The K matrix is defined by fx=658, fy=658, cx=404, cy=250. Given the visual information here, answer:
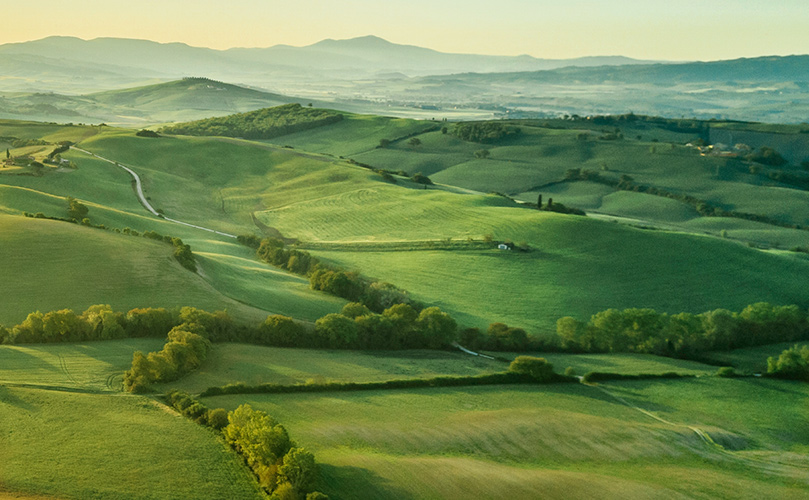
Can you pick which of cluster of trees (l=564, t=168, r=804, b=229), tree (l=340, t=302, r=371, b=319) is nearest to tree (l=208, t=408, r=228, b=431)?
tree (l=340, t=302, r=371, b=319)

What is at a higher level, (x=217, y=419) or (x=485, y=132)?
(x=485, y=132)

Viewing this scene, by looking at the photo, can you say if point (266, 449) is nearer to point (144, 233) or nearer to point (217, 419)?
point (217, 419)

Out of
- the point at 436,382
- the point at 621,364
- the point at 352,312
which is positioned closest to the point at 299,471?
the point at 436,382

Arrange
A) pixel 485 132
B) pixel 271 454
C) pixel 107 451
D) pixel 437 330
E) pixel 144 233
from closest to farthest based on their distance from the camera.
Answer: pixel 271 454, pixel 107 451, pixel 437 330, pixel 144 233, pixel 485 132

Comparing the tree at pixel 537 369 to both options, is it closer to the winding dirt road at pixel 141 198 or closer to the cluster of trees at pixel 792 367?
the cluster of trees at pixel 792 367

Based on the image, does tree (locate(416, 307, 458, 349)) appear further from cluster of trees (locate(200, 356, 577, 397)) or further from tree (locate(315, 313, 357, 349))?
cluster of trees (locate(200, 356, 577, 397))

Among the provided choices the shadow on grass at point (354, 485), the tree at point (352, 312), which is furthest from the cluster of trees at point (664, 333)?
the shadow on grass at point (354, 485)
